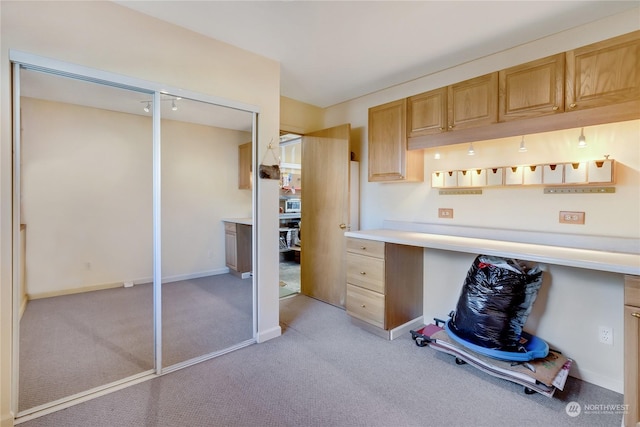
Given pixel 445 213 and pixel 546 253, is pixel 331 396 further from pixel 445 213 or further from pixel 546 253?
pixel 445 213

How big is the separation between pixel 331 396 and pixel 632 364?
1632 millimetres

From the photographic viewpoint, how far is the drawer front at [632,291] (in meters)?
1.49

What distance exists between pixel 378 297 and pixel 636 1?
8.76 ft

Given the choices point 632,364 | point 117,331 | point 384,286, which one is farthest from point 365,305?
point 117,331

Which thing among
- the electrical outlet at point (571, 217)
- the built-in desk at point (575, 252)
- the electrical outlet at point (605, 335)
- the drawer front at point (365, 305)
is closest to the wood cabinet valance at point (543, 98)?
the electrical outlet at point (571, 217)

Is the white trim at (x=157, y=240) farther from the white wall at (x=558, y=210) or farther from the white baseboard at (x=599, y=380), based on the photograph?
the white baseboard at (x=599, y=380)

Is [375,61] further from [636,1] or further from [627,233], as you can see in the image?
[627,233]

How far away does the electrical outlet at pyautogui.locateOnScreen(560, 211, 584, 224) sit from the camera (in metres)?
2.05

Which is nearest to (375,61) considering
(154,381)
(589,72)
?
(589,72)

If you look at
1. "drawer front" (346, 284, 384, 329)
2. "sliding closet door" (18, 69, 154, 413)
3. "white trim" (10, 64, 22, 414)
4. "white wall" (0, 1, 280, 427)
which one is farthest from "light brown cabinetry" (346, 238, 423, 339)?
"white trim" (10, 64, 22, 414)

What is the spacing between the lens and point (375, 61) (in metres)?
2.63

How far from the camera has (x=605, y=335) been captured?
1.95m

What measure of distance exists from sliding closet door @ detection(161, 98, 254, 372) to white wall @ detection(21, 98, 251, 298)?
10 millimetres

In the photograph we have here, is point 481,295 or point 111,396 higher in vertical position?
point 481,295
